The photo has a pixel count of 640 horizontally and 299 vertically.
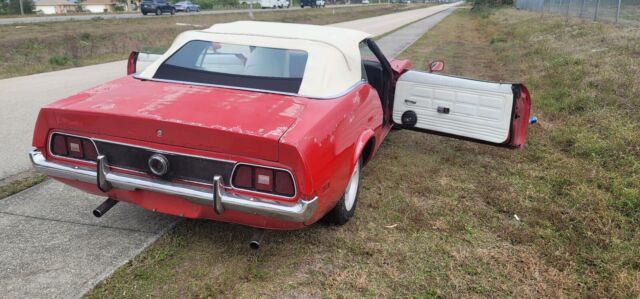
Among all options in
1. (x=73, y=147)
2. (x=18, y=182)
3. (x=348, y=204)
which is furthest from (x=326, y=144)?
(x=18, y=182)

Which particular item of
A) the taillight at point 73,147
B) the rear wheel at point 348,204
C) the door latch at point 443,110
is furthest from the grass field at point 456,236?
the taillight at point 73,147

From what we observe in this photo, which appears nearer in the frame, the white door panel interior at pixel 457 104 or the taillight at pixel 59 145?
the taillight at pixel 59 145

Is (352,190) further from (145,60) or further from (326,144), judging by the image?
(145,60)

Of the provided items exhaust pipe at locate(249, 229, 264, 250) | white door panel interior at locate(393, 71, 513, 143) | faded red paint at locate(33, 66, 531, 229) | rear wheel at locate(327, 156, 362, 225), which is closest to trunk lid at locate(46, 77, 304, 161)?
faded red paint at locate(33, 66, 531, 229)

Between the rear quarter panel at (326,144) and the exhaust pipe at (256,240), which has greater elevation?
the rear quarter panel at (326,144)

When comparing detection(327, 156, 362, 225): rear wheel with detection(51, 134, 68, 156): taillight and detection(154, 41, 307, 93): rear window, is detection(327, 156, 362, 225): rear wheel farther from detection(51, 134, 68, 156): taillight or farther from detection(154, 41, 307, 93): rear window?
detection(51, 134, 68, 156): taillight

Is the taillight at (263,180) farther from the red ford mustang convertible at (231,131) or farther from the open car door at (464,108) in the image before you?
the open car door at (464,108)

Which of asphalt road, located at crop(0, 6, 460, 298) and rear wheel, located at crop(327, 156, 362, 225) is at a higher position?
rear wheel, located at crop(327, 156, 362, 225)

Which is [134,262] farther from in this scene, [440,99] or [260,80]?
[440,99]

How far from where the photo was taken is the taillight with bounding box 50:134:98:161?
289 cm

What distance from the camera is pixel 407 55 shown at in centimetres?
1282

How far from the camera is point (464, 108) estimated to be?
4.54 m

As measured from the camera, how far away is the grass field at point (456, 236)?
2799 mm

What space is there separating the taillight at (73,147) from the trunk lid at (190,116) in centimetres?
8
